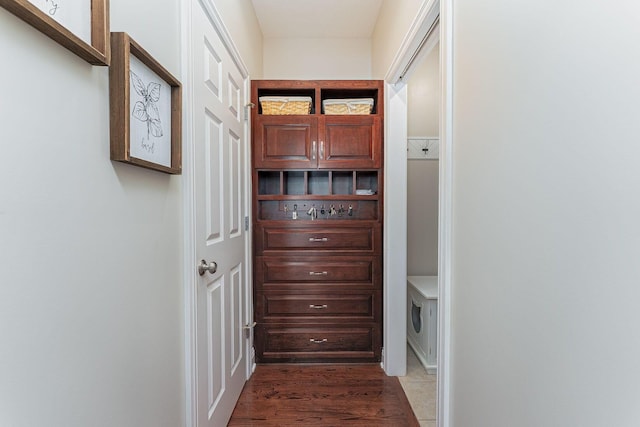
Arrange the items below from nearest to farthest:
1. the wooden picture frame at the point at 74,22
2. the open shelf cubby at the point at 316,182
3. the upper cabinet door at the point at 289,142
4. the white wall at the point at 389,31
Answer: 1. the wooden picture frame at the point at 74,22
2. the white wall at the point at 389,31
3. the upper cabinet door at the point at 289,142
4. the open shelf cubby at the point at 316,182

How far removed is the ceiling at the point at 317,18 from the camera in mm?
2418

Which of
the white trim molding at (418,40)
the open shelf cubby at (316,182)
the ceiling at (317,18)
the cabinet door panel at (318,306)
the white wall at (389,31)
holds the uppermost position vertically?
the ceiling at (317,18)

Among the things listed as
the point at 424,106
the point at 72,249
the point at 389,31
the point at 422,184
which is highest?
the point at 389,31

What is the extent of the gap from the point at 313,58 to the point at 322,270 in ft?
6.11

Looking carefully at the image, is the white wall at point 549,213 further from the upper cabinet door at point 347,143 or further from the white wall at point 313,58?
the white wall at point 313,58

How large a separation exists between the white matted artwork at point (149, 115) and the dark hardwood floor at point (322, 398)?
5.08 ft

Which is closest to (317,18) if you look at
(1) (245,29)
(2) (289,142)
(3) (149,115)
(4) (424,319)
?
(1) (245,29)

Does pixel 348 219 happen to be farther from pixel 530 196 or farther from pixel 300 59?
pixel 530 196

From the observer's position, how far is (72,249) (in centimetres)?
68

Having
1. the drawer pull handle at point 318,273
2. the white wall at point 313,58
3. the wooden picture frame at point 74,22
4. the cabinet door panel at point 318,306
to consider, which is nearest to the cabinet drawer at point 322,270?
the drawer pull handle at point 318,273

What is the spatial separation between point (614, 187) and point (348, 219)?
204 cm

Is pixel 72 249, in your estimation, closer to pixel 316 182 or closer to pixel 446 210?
pixel 446 210

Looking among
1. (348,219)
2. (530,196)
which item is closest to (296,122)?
(348,219)

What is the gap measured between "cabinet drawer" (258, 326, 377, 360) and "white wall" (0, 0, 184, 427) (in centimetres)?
142
